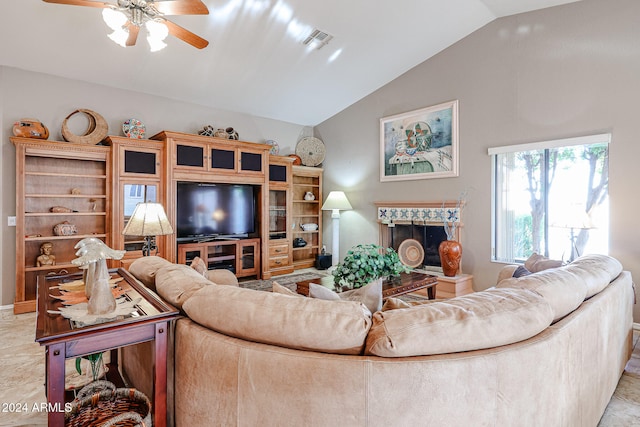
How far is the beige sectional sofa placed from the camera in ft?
3.37

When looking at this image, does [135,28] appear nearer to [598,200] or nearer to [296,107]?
[296,107]

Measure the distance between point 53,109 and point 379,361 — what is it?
494 centimetres

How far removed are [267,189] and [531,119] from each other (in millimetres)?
3808

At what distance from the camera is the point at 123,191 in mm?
4246

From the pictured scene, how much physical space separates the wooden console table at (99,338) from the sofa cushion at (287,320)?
0.62ft

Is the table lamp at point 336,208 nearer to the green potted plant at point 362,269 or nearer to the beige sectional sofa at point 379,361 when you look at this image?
the green potted plant at point 362,269

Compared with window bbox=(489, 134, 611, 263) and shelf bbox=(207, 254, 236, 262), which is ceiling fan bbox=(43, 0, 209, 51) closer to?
shelf bbox=(207, 254, 236, 262)

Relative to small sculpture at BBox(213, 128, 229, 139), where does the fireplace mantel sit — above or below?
below

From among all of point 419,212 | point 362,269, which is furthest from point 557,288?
point 419,212

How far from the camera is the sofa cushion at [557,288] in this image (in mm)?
1398

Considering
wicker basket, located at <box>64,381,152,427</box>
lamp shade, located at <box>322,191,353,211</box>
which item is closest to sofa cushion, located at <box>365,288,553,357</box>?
wicker basket, located at <box>64,381,152,427</box>

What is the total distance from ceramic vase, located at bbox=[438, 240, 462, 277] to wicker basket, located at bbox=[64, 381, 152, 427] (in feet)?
12.7

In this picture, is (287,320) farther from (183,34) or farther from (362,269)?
(183,34)

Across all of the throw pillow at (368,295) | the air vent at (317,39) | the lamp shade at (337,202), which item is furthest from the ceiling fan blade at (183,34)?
the lamp shade at (337,202)
